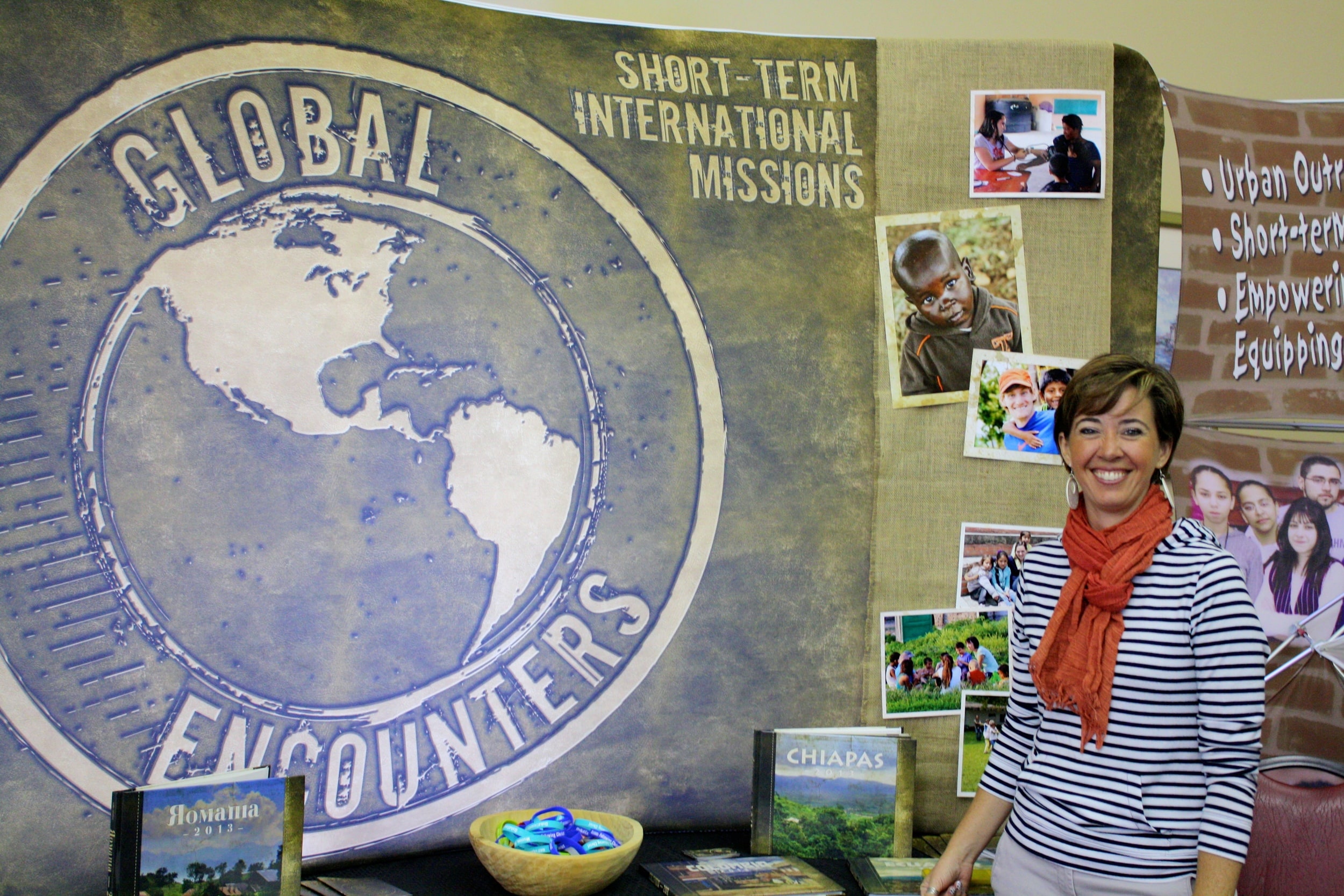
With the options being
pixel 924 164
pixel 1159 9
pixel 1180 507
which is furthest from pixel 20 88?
pixel 1159 9

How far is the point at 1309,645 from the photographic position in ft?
7.14

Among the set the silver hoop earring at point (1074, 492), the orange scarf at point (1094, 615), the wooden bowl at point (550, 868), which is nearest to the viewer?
the orange scarf at point (1094, 615)

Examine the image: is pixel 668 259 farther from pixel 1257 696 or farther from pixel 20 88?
pixel 1257 696

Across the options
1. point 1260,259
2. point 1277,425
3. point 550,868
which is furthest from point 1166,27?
point 550,868

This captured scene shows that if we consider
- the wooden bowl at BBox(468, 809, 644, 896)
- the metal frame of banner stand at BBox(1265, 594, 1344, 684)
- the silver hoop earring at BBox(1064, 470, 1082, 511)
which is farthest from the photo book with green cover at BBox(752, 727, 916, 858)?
the metal frame of banner stand at BBox(1265, 594, 1344, 684)

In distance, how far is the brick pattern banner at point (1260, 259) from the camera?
2.25 meters

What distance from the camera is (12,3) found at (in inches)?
70.8

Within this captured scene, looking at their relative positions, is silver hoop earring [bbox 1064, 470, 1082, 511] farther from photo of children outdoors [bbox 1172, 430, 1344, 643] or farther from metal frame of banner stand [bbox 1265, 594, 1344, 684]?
metal frame of banner stand [bbox 1265, 594, 1344, 684]

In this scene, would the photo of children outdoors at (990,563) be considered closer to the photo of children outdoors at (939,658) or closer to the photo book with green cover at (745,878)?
the photo of children outdoors at (939,658)

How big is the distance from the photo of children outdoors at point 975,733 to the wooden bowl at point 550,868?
29.4 inches

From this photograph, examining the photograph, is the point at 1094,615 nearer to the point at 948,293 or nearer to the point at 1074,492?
the point at 1074,492

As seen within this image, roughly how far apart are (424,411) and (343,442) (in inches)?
6.3

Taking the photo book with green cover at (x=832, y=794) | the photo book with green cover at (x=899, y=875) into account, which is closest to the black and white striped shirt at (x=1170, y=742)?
the photo book with green cover at (x=899, y=875)

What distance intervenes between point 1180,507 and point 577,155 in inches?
57.9
